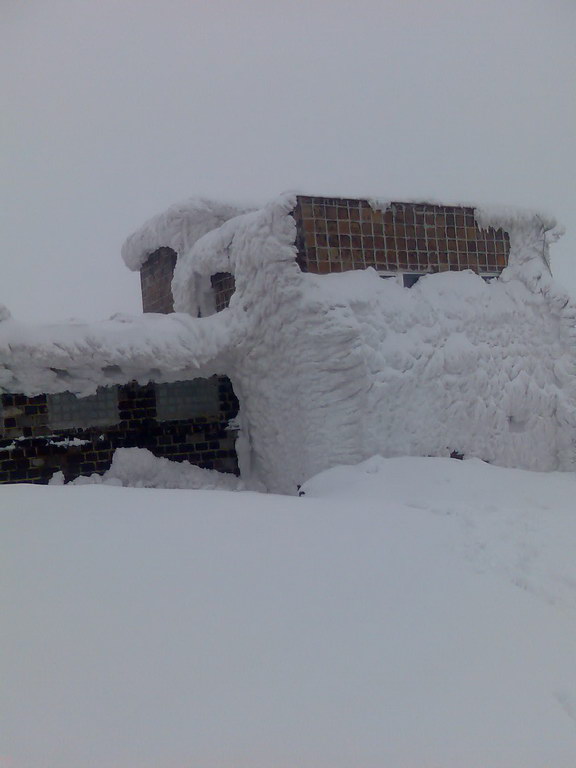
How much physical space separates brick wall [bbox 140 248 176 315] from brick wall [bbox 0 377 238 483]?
3.59 meters

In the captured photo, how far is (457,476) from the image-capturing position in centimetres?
922

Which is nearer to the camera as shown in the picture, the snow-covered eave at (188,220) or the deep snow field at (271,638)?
the deep snow field at (271,638)

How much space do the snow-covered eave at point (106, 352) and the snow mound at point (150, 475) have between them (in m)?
0.96

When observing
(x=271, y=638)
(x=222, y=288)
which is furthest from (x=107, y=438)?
(x=271, y=638)

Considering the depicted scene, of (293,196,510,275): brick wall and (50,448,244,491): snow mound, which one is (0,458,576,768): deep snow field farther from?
(293,196,510,275): brick wall

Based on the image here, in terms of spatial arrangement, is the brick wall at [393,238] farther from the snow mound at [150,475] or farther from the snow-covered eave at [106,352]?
the snow mound at [150,475]

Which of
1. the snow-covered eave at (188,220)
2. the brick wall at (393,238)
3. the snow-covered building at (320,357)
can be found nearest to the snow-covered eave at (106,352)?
the snow-covered building at (320,357)

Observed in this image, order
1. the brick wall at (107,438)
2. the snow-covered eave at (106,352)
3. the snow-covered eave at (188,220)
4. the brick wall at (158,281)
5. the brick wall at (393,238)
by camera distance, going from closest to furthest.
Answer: the snow-covered eave at (106,352) → the brick wall at (107,438) → the brick wall at (393,238) → the snow-covered eave at (188,220) → the brick wall at (158,281)

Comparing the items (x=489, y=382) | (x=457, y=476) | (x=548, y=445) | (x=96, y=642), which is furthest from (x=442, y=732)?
(x=548, y=445)

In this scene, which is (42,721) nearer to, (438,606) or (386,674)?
(386,674)

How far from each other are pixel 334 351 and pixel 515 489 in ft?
8.57

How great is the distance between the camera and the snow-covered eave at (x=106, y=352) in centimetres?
946

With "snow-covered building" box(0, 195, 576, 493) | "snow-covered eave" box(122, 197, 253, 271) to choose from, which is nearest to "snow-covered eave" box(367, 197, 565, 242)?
"snow-covered building" box(0, 195, 576, 493)

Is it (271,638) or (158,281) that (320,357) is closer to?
(158,281)
